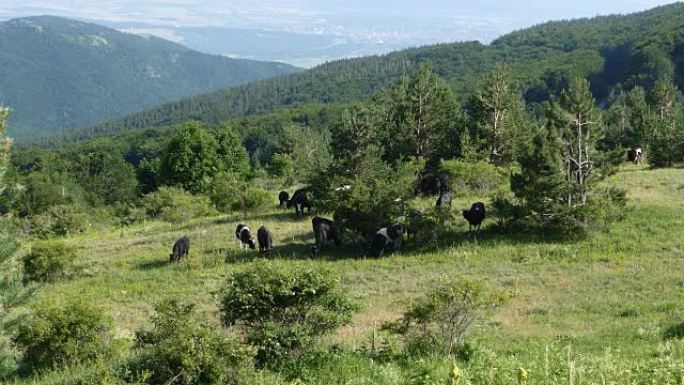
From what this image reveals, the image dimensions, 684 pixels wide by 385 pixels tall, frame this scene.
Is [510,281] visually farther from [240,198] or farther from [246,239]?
[240,198]

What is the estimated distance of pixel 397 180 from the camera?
25.9 meters

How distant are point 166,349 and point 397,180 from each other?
18020mm

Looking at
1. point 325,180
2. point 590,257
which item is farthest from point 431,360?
point 325,180

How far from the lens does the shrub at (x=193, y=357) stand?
8.55m

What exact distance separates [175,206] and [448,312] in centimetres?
3250

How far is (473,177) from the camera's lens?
33.4 m

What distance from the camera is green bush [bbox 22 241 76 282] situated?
2247cm

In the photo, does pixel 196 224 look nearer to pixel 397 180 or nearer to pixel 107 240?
pixel 107 240

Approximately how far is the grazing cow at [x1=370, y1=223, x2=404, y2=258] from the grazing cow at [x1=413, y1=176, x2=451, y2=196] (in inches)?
362

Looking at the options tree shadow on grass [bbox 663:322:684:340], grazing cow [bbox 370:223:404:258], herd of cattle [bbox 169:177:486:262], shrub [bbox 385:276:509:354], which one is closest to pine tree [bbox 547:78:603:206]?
herd of cattle [bbox 169:177:486:262]

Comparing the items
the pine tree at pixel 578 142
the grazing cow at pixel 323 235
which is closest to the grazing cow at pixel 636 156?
the pine tree at pixel 578 142

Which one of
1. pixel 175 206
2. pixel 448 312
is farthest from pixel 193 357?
pixel 175 206

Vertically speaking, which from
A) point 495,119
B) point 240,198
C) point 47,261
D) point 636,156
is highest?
point 495,119

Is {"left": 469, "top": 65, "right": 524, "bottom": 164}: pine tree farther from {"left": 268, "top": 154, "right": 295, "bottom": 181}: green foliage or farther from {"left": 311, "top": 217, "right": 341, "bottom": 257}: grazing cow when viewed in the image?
{"left": 268, "top": 154, "right": 295, "bottom": 181}: green foliage
